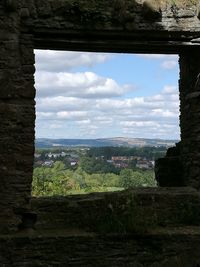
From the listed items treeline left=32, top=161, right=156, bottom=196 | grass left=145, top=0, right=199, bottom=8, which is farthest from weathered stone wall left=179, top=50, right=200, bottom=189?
treeline left=32, top=161, right=156, bottom=196

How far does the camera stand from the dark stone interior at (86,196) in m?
6.50

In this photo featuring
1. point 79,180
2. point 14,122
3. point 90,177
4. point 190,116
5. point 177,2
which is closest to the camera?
point 14,122

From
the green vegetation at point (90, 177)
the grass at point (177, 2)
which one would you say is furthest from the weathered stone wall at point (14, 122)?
the green vegetation at point (90, 177)

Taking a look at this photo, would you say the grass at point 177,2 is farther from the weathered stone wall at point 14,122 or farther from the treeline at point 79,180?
the treeline at point 79,180

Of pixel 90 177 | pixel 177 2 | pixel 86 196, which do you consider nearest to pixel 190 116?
pixel 177 2

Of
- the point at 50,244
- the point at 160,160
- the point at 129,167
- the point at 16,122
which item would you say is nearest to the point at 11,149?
the point at 16,122

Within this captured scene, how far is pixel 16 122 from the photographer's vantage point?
6.59 metres

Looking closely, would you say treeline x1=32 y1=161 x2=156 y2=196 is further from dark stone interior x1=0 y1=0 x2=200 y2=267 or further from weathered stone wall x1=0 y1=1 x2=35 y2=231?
weathered stone wall x1=0 y1=1 x2=35 y2=231

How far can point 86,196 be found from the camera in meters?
7.20

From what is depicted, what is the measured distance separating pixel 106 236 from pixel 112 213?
1.42 ft

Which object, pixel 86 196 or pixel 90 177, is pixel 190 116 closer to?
pixel 86 196

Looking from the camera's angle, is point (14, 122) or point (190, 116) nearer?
point (14, 122)

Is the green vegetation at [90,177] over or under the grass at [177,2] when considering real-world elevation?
under

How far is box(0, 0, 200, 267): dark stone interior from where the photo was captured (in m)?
6.50
